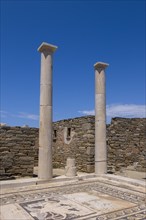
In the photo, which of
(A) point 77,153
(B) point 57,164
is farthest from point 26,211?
(B) point 57,164

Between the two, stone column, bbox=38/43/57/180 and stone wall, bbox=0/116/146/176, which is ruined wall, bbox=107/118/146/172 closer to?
stone wall, bbox=0/116/146/176

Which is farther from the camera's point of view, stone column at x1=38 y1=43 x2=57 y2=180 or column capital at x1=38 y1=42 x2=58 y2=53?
column capital at x1=38 y1=42 x2=58 y2=53

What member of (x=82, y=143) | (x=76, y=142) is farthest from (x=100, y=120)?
(x=76, y=142)

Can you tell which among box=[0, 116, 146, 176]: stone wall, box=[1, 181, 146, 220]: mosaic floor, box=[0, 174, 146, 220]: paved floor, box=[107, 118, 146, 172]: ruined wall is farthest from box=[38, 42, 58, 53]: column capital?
box=[107, 118, 146, 172]: ruined wall

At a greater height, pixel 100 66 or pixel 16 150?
pixel 100 66

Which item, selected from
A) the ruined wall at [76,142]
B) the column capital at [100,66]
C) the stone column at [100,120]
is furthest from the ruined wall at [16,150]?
the column capital at [100,66]

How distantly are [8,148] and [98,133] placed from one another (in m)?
3.51

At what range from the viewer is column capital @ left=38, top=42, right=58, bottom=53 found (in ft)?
27.0

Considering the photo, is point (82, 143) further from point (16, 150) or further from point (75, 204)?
point (75, 204)

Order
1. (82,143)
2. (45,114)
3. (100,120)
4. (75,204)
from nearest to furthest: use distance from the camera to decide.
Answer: (75,204) → (45,114) → (100,120) → (82,143)

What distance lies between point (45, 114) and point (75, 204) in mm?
3497

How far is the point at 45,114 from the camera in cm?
802

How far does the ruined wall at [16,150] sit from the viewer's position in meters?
8.77

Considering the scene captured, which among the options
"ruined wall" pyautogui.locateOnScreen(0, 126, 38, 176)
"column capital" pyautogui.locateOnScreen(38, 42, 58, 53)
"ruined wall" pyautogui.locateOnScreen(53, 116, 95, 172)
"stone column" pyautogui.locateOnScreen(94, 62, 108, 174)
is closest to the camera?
"column capital" pyautogui.locateOnScreen(38, 42, 58, 53)
